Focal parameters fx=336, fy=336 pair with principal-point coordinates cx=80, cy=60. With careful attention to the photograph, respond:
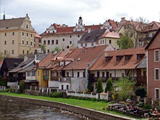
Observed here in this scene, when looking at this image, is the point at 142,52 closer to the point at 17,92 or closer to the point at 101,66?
→ the point at 101,66

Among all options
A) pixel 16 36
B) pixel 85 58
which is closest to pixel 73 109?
pixel 85 58

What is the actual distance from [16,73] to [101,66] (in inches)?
1201

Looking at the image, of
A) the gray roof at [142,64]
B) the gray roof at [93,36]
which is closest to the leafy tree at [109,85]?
the gray roof at [142,64]

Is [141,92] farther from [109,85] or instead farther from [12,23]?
[12,23]

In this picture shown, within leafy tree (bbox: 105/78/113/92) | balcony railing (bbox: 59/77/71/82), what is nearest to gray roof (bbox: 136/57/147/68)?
leafy tree (bbox: 105/78/113/92)

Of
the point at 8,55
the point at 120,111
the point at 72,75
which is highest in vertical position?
the point at 8,55

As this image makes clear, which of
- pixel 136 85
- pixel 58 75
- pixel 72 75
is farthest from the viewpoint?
pixel 58 75

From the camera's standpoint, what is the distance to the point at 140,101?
135 feet

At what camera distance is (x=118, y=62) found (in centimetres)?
5516

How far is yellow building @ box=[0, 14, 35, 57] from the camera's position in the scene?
10800 centimetres

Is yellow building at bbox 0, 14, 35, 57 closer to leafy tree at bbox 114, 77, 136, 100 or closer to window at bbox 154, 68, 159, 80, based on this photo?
leafy tree at bbox 114, 77, 136, 100

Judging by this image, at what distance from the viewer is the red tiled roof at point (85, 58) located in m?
60.9

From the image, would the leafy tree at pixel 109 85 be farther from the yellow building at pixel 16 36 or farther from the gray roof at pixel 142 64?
the yellow building at pixel 16 36

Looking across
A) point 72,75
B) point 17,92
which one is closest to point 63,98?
point 72,75
